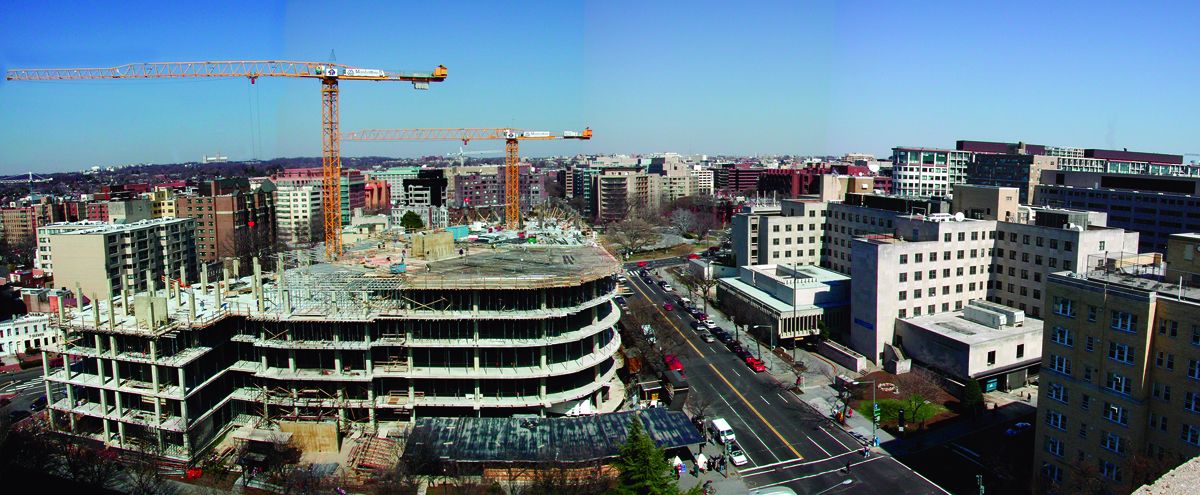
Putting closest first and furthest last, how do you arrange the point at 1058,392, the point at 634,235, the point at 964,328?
the point at 1058,392
the point at 964,328
the point at 634,235

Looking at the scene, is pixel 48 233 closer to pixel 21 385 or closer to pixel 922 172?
pixel 21 385

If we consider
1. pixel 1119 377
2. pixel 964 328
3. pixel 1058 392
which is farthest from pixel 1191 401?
pixel 964 328

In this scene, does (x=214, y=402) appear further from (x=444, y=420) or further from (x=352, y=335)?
(x=444, y=420)

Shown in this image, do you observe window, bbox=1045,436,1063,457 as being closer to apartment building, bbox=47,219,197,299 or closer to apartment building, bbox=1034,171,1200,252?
apartment building, bbox=1034,171,1200,252

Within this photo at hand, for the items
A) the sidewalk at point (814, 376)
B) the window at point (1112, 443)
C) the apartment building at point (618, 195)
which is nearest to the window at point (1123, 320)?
the window at point (1112, 443)

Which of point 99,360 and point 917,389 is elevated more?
point 99,360

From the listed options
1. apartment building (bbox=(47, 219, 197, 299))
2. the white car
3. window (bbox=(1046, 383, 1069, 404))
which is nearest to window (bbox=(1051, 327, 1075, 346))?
window (bbox=(1046, 383, 1069, 404))

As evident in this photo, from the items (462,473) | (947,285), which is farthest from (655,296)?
(462,473)
